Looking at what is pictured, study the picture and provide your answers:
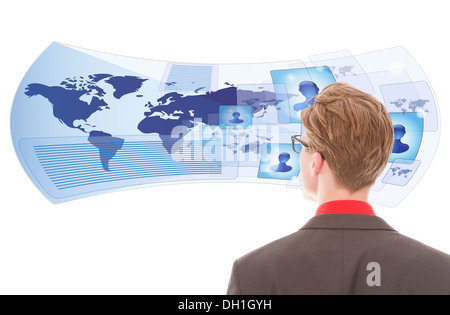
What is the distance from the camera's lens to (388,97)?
3260 mm

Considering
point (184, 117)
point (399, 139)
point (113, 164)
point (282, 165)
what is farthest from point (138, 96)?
point (399, 139)

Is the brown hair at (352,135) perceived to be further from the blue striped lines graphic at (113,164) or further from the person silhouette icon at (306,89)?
the blue striped lines graphic at (113,164)

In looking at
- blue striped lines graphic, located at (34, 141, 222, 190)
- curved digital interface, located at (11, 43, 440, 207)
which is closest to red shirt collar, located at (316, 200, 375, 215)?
curved digital interface, located at (11, 43, 440, 207)

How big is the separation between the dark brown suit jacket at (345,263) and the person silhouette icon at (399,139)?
1.89m

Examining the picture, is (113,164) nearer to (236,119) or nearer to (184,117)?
(184,117)

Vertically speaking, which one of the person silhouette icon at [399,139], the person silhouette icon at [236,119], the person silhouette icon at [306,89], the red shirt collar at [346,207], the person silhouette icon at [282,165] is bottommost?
the red shirt collar at [346,207]

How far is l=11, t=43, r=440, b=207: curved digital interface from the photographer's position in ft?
10.7

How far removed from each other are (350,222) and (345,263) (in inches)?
5.5

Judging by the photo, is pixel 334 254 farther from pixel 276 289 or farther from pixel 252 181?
pixel 252 181

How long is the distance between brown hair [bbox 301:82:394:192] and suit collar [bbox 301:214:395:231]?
12 cm

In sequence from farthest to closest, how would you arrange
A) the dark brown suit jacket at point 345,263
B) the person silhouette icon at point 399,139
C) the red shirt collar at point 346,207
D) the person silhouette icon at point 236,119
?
the person silhouette icon at point 236,119, the person silhouette icon at point 399,139, the red shirt collar at point 346,207, the dark brown suit jacket at point 345,263

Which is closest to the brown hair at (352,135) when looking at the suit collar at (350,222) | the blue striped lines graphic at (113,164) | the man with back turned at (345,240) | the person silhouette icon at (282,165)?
the man with back turned at (345,240)

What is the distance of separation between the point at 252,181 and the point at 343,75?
1.03m

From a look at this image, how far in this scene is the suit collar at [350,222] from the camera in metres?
1.49
